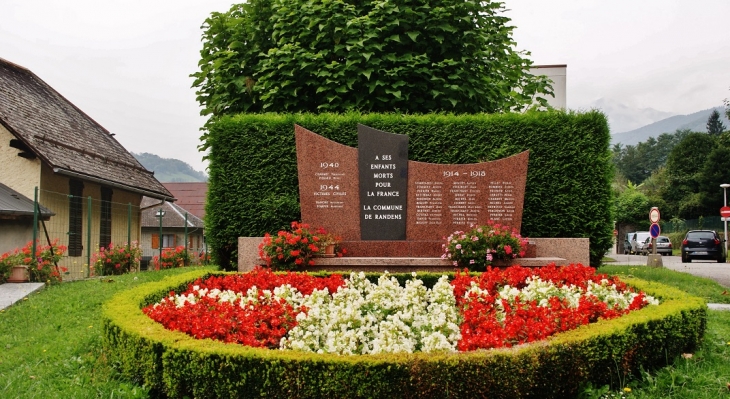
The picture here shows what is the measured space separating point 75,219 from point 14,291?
7.84 m

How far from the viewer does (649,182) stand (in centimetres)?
7806

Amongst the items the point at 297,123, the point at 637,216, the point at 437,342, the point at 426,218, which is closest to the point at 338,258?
the point at 426,218

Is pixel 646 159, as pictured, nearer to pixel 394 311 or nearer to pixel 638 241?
pixel 638 241

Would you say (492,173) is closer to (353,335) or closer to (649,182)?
(353,335)

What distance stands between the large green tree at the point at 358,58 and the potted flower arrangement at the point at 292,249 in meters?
3.27

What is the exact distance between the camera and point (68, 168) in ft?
55.7

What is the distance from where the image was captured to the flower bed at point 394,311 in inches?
198

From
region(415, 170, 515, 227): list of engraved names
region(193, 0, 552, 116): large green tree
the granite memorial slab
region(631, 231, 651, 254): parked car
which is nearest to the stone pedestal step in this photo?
the granite memorial slab

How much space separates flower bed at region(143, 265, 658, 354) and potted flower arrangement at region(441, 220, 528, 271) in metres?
1.79

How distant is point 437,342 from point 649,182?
267 ft

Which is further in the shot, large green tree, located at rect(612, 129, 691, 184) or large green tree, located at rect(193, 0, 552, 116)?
large green tree, located at rect(612, 129, 691, 184)

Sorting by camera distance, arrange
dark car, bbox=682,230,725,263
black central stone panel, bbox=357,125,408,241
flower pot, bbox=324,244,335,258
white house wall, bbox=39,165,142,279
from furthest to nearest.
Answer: dark car, bbox=682,230,725,263 → white house wall, bbox=39,165,142,279 → black central stone panel, bbox=357,125,408,241 → flower pot, bbox=324,244,335,258

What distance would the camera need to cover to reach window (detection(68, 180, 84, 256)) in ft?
59.7

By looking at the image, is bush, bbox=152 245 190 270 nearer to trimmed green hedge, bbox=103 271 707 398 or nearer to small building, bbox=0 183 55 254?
small building, bbox=0 183 55 254
